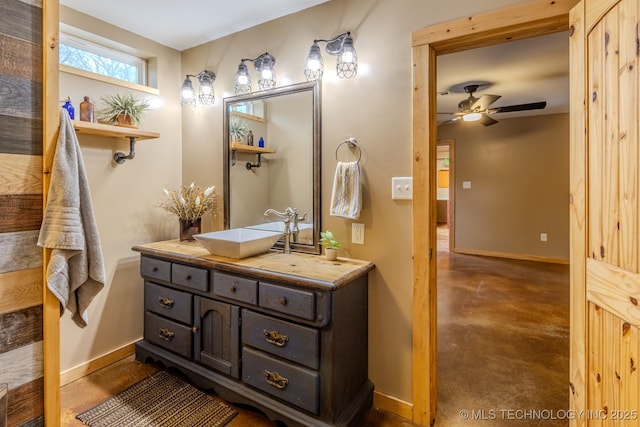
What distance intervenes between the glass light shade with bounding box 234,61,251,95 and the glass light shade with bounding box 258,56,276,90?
0.11 metres

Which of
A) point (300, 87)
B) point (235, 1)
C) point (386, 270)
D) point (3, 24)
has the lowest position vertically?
point (386, 270)

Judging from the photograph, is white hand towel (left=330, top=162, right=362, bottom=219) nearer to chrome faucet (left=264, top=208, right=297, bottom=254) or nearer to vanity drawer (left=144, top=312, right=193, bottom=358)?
chrome faucet (left=264, top=208, right=297, bottom=254)

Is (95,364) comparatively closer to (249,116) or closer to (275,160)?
(275,160)

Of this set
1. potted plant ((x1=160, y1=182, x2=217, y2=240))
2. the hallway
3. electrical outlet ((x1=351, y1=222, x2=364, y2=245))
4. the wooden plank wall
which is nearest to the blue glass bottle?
potted plant ((x1=160, y1=182, x2=217, y2=240))

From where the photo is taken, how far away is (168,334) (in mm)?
2205

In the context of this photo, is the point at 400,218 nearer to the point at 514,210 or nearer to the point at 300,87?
the point at 300,87

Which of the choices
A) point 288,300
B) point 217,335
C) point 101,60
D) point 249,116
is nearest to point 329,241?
point 288,300

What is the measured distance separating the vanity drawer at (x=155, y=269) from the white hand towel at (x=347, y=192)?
3.77ft

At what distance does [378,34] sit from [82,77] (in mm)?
1928

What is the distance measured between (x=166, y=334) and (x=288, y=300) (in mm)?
1105

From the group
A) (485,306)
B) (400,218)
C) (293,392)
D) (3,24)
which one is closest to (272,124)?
(400,218)

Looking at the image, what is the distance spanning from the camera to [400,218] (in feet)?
6.06

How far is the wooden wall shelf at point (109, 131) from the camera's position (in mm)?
2031

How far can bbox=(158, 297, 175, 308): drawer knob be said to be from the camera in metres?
2.17
